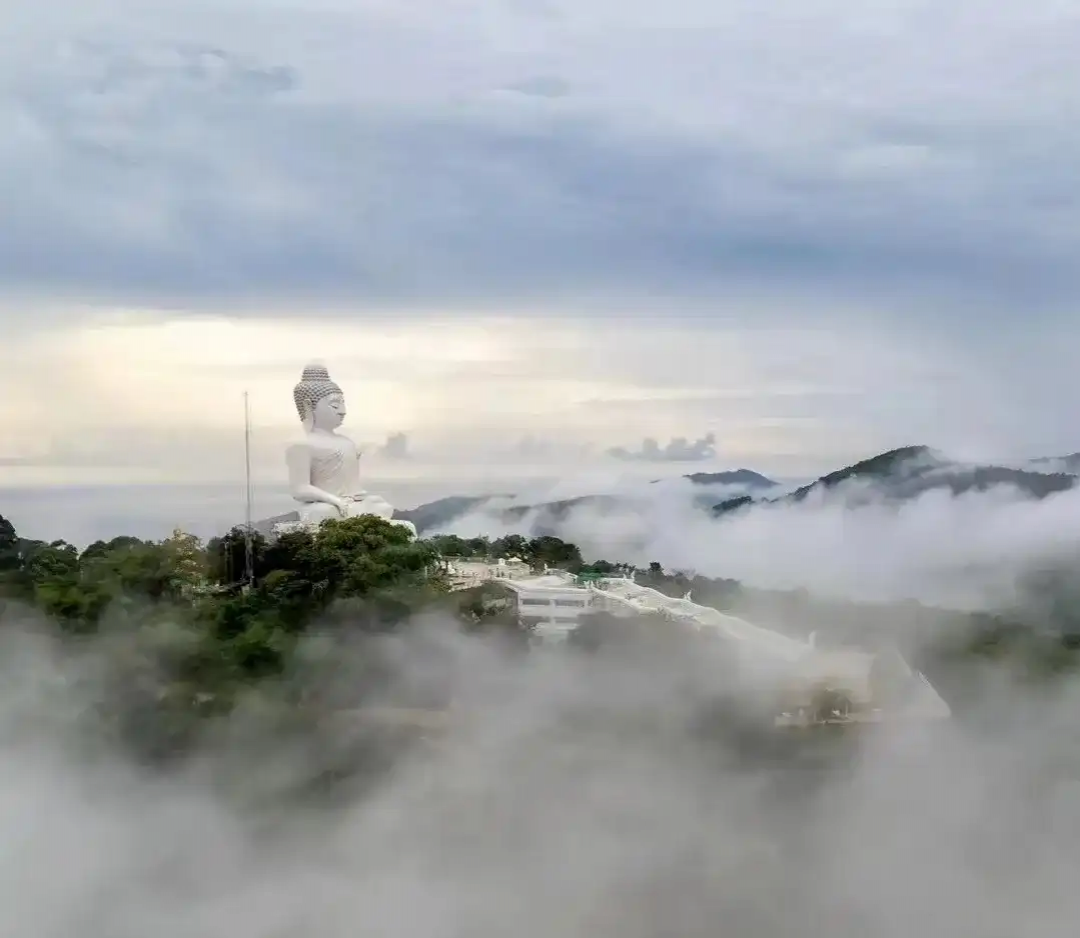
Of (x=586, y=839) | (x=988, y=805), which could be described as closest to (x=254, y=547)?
(x=586, y=839)

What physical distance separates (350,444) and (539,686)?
4154 mm

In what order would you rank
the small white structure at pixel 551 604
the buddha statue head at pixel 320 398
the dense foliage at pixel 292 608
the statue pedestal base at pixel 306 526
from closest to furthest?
the dense foliage at pixel 292 608
the small white structure at pixel 551 604
the statue pedestal base at pixel 306 526
the buddha statue head at pixel 320 398

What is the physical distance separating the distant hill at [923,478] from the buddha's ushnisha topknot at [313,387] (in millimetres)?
3967

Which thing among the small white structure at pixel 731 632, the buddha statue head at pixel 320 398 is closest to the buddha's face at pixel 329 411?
the buddha statue head at pixel 320 398

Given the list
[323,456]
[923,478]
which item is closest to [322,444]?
[323,456]

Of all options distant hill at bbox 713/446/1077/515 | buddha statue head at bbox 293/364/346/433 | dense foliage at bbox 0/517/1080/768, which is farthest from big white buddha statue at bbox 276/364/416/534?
distant hill at bbox 713/446/1077/515

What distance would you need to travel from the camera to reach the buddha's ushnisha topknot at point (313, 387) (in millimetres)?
10469

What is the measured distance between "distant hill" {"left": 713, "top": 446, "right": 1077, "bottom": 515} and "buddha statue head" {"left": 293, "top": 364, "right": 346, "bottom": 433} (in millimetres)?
3907

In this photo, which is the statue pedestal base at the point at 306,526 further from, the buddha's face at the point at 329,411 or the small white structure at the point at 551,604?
the small white structure at the point at 551,604

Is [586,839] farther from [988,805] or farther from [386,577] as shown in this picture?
[386,577]

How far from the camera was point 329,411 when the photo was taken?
10508mm

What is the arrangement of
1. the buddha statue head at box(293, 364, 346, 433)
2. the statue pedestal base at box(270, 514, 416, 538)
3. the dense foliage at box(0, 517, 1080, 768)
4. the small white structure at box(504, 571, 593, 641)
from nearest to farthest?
the dense foliage at box(0, 517, 1080, 768) → the small white structure at box(504, 571, 593, 641) → the statue pedestal base at box(270, 514, 416, 538) → the buddha statue head at box(293, 364, 346, 433)

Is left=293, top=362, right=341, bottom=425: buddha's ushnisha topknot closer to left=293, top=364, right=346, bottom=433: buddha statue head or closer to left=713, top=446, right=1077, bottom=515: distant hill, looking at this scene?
left=293, top=364, right=346, bottom=433: buddha statue head

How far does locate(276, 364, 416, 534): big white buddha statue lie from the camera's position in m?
10.4
